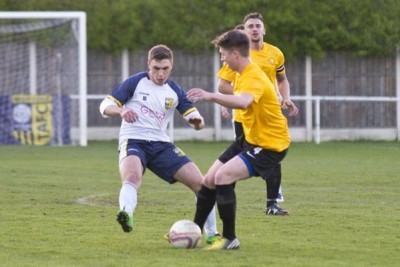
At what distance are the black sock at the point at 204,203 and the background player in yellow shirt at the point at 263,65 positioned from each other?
2.56 metres

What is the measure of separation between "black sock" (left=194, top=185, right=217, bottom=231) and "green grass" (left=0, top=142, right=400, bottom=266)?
1.22 ft

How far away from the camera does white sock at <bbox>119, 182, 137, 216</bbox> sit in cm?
946

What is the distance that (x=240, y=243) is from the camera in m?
9.53

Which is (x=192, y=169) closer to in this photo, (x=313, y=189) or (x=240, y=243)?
(x=240, y=243)

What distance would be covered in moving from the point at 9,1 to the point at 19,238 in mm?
21693

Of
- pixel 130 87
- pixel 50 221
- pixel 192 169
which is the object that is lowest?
pixel 50 221

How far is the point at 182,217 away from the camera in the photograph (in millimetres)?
11820

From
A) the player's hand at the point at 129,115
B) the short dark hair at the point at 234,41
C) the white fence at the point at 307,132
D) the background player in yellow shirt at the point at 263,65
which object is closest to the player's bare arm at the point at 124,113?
the player's hand at the point at 129,115

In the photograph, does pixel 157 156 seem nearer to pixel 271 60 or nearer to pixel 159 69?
pixel 159 69

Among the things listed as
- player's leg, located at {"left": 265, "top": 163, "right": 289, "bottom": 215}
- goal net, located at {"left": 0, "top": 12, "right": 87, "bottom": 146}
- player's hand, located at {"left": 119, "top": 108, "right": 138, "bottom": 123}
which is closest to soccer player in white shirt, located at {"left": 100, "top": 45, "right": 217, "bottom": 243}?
player's hand, located at {"left": 119, "top": 108, "right": 138, "bottom": 123}

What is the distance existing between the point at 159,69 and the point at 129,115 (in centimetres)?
69

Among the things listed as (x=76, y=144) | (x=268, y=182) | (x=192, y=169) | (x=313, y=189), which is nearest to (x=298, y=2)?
(x=76, y=144)

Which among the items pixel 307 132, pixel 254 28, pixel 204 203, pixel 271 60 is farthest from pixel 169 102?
pixel 307 132

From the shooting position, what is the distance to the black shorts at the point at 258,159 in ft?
30.0
